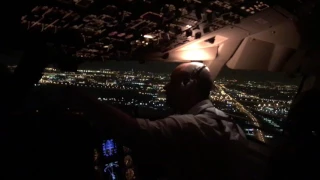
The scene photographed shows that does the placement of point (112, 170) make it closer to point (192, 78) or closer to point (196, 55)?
point (196, 55)

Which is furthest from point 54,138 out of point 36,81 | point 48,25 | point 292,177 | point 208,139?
point 292,177

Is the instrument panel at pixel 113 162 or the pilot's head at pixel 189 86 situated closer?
the pilot's head at pixel 189 86

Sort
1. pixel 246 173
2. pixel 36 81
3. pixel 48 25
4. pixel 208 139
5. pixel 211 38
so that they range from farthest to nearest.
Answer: pixel 211 38 < pixel 48 25 < pixel 36 81 < pixel 246 173 < pixel 208 139

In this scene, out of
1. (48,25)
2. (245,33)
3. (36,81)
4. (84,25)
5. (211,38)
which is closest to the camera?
(36,81)

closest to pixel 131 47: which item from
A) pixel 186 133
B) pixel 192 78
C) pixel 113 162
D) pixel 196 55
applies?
pixel 196 55

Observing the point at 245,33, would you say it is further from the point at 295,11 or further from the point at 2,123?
the point at 2,123

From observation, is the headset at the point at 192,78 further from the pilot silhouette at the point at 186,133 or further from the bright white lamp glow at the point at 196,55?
the bright white lamp glow at the point at 196,55

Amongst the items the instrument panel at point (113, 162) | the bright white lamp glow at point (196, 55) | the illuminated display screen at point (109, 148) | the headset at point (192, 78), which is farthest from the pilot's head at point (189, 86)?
the bright white lamp glow at point (196, 55)
